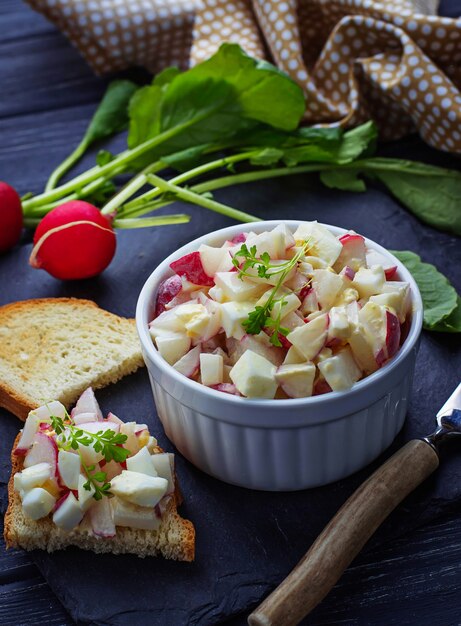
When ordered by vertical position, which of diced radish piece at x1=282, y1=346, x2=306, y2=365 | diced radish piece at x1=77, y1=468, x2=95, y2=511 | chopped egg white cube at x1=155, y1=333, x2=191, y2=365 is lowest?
diced radish piece at x1=77, y1=468, x2=95, y2=511

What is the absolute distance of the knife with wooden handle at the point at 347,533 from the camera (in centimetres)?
139

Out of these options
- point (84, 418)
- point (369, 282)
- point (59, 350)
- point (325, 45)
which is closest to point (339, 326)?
point (369, 282)

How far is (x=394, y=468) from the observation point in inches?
62.6

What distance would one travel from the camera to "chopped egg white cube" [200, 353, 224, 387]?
153 cm

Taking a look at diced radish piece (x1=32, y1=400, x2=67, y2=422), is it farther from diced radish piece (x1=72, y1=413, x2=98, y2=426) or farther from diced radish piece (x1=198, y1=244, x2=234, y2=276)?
diced radish piece (x1=198, y1=244, x2=234, y2=276)

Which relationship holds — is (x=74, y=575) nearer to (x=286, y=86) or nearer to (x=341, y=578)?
(x=341, y=578)

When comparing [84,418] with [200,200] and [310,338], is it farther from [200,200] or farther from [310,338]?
[200,200]

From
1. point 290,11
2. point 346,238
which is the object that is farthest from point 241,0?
point 346,238

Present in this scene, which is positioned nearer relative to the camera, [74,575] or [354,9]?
[74,575]

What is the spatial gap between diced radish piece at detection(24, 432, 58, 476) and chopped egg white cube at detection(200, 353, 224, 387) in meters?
0.32

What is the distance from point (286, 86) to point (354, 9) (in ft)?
1.54

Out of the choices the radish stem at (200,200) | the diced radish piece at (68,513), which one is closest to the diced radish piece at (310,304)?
the diced radish piece at (68,513)

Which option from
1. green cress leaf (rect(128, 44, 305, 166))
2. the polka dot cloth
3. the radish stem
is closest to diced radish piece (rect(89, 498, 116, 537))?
the radish stem

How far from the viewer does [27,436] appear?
1.66m
